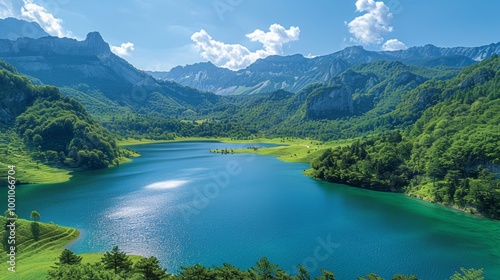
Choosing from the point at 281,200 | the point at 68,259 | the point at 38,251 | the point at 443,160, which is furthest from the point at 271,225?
the point at 443,160

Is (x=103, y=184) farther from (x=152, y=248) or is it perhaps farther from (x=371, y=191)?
(x=371, y=191)

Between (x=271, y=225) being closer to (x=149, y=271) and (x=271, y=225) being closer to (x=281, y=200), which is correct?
(x=281, y=200)

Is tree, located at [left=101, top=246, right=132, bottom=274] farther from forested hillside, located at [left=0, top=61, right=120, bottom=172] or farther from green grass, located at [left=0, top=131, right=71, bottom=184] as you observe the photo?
forested hillside, located at [left=0, top=61, right=120, bottom=172]

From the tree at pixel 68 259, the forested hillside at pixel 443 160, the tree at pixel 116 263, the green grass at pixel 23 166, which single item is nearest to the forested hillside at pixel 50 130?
the green grass at pixel 23 166

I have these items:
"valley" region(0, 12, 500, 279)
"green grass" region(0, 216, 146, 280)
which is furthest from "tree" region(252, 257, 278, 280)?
"green grass" region(0, 216, 146, 280)

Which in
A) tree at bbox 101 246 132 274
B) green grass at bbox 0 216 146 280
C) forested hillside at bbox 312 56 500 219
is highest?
forested hillside at bbox 312 56 500 219

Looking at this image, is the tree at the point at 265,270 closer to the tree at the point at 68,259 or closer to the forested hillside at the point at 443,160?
the tree at the point at 68,259
